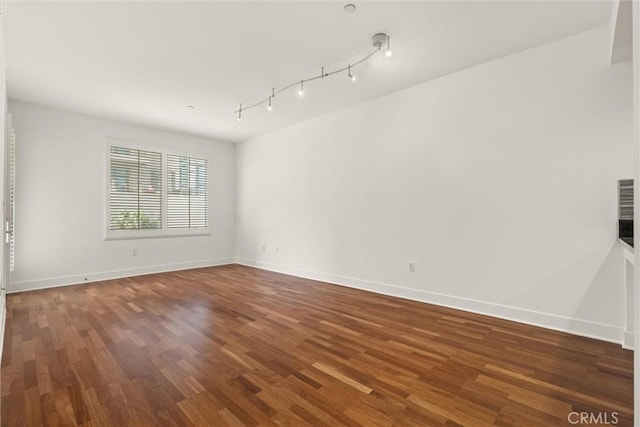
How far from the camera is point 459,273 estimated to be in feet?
11.2

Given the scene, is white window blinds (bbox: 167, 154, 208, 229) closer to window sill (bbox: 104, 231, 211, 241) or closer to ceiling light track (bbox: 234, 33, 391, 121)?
window sill (bbox: 104, 231, 211, 241)

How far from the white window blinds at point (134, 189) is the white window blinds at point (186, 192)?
0.69 feet

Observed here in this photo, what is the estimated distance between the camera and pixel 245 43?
2873 millimetres

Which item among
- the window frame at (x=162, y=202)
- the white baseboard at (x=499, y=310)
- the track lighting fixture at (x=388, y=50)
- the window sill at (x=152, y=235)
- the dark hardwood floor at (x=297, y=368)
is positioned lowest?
the dark hardwood floor at (x=297, y=368)

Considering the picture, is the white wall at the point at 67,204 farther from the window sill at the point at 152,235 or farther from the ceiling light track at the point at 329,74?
the ceiling light track at the point at 329,74

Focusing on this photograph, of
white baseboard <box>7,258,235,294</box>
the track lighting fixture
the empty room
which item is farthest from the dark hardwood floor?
the track lighting fixture

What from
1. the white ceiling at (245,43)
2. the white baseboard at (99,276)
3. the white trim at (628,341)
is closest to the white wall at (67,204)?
the white baseboard at (99,276)

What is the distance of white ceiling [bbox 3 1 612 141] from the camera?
2422mm

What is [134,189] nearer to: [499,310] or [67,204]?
[67,204]

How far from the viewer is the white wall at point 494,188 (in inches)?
103

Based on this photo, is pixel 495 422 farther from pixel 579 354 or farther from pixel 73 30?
pixel 73 30

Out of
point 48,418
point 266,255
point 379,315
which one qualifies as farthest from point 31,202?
point 379,315

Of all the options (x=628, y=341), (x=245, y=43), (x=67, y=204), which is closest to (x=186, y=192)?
(x=67, y=204)

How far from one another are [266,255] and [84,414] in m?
4.43
